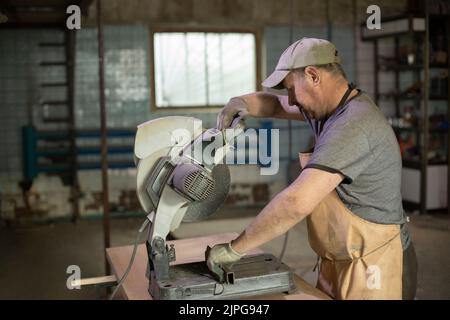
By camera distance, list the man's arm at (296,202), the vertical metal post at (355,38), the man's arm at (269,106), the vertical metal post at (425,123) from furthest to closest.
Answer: the vertical metal post at (355,38) < the vertical metal post at (425,123) < the man's arm at (269,106) < the man's arm at (296,202)

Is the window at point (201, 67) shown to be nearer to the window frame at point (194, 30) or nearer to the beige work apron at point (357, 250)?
the window frame at point (194, 30)

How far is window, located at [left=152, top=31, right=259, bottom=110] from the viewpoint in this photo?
6547 mm

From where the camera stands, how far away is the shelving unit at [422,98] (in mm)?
6082

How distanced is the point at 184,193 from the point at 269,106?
2.75 ft

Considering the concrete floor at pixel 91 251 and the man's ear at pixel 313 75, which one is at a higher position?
the man's ear at pixel 313 75

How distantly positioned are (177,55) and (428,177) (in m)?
3.29

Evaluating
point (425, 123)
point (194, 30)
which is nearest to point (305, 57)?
point (425, 123)

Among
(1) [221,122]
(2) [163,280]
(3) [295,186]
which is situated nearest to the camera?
(3) [295,186]

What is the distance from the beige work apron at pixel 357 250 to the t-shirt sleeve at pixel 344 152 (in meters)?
0.16

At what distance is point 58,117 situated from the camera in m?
6.22

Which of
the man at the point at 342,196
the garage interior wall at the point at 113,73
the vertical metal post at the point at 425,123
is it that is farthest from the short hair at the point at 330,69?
the garage interior wall at the point at 113,73

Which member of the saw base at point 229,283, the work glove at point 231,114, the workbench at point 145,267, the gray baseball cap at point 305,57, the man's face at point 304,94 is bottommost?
the workbench at point 145,267
